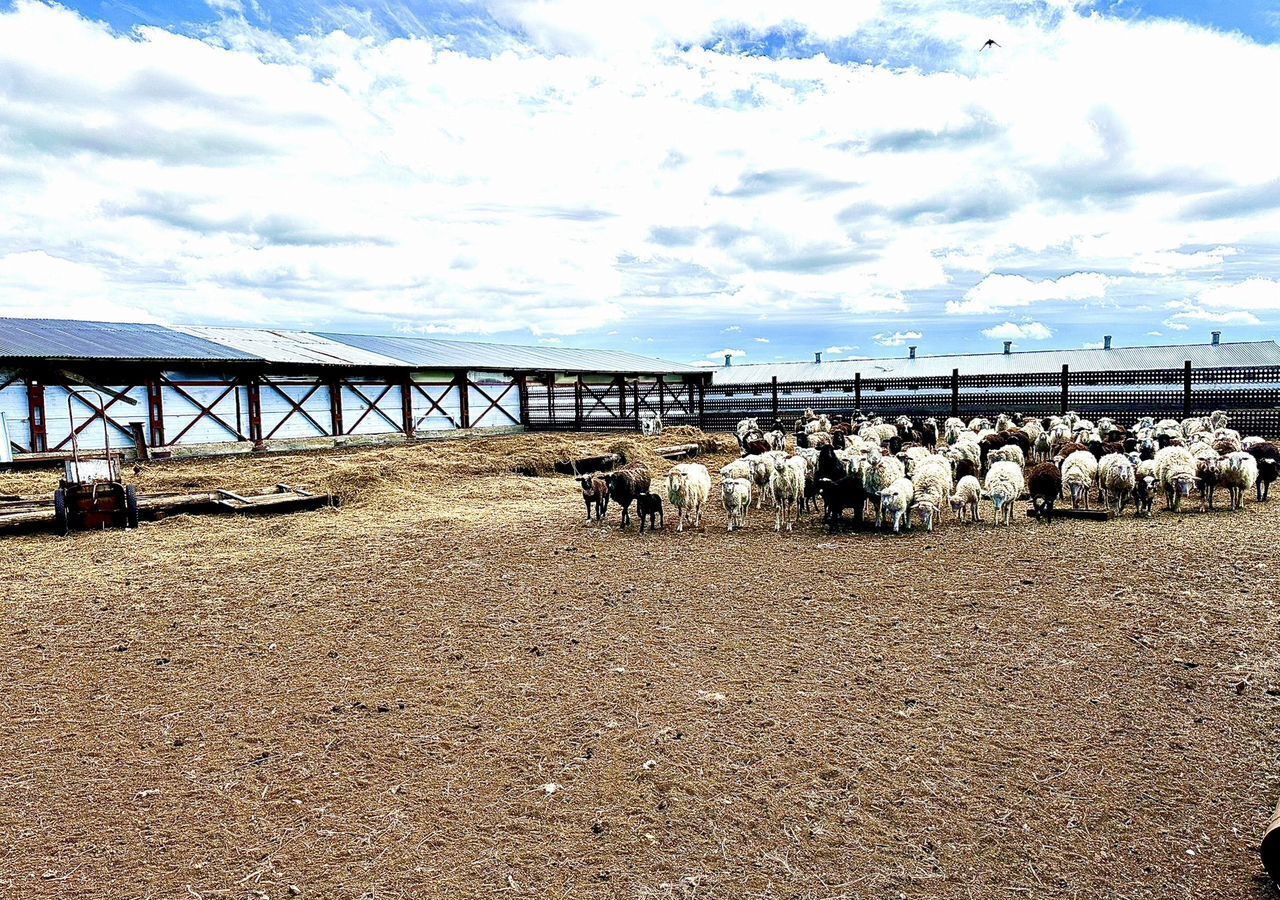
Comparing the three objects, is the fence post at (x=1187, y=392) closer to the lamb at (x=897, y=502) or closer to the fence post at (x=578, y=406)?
the lamb at (x=897, y=502)

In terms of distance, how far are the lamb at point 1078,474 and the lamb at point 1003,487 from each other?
1.10 m

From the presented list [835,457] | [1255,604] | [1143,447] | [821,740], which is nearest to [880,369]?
[1143,447]

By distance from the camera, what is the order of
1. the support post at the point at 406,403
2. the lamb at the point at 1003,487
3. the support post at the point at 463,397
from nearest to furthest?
the lamb at the point at 1003,487 < the support post at the point at 406,403 < the support post at the point at 463,397

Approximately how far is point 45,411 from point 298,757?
67.7 feet

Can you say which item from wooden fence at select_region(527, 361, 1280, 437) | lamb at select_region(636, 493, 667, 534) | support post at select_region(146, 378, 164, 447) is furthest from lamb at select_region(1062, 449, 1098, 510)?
support post at select_region(146, 378, 164, 447)

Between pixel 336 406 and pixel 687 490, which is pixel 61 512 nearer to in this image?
pixel 687 490

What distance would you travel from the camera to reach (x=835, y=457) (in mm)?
12547

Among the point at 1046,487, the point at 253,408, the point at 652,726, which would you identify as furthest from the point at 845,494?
the point at 253,408

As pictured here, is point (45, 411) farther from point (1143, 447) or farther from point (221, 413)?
point (1143, 447)

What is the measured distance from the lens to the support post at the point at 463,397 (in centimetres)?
3050

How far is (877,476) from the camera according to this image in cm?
1145

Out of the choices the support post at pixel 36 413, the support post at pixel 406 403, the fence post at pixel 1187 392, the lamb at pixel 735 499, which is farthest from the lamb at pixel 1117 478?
the support post at pixel 36 413

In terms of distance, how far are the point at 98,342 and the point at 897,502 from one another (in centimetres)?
2288

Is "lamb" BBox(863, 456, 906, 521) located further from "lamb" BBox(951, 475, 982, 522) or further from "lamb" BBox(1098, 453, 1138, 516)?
"lamb" BBox(1098, 453, 1138, 516)
